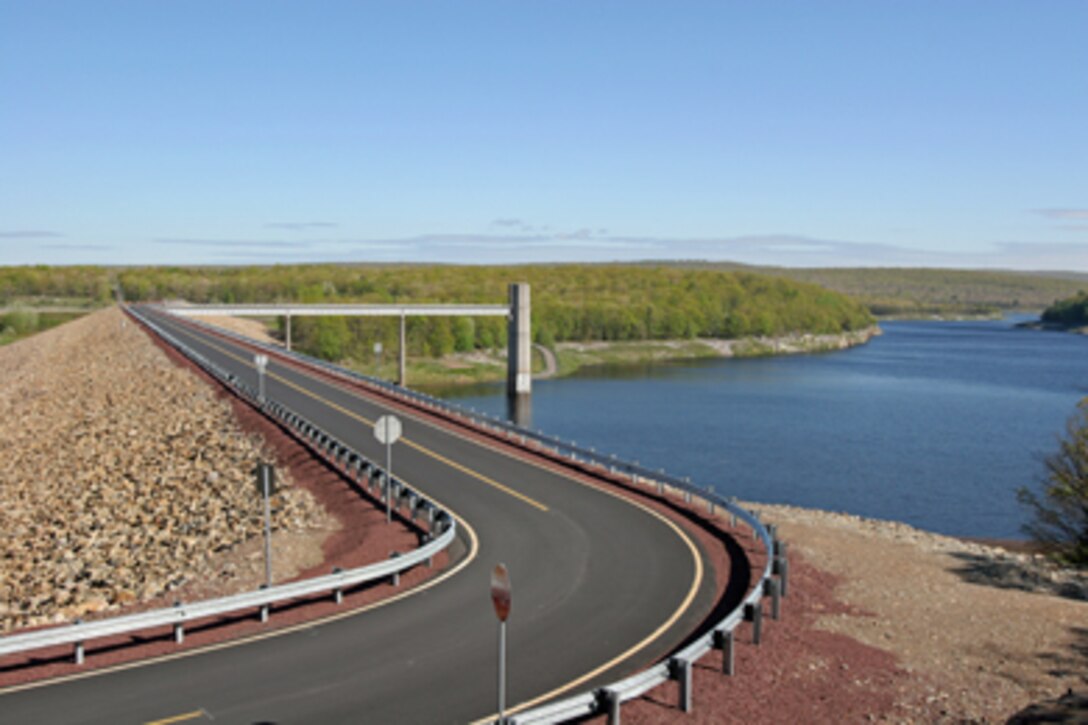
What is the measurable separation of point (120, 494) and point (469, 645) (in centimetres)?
2081

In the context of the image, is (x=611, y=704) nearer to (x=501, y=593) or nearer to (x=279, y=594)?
(x=501, y=593)

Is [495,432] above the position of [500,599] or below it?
below

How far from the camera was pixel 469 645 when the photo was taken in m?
14.5

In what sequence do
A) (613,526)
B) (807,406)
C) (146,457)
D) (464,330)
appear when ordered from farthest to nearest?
1. (464,330)
2. (807,406)
3. (146,457)
4. (613,526)

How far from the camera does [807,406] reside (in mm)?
75500

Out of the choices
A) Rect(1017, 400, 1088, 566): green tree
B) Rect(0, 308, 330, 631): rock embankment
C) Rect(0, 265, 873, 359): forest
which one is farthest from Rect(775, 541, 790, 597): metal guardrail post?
Rect(0, 265, 873, 359): forest

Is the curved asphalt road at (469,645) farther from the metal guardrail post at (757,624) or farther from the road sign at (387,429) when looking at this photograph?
the road sign at (387,429)

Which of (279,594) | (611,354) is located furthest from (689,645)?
(611,354)

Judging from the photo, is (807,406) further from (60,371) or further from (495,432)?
(60,371)

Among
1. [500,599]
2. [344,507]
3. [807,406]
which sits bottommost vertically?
[807,406]

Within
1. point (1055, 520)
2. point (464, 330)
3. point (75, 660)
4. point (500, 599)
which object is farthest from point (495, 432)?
point (464, 330)

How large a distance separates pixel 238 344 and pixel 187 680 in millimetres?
70463

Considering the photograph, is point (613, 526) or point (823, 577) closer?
point (823, 577)

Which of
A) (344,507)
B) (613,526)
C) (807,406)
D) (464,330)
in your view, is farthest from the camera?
(464,330)
